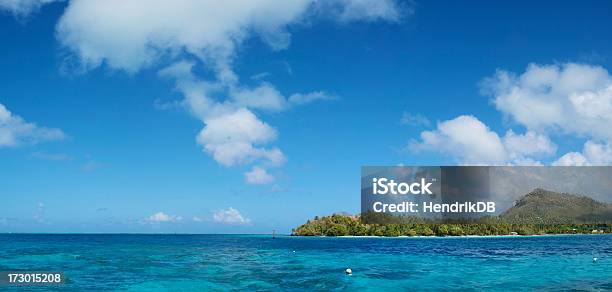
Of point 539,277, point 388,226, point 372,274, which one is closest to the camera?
point 539,277

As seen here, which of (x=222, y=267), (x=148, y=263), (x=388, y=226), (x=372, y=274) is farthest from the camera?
(x=388, y=226)

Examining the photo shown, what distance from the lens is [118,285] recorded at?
36.8 m

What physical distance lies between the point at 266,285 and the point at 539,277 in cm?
2234

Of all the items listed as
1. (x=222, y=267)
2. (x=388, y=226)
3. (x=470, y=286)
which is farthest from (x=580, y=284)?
(x=388, y=226)

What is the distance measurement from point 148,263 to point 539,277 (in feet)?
127

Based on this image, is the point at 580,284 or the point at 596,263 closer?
the point at 580,284

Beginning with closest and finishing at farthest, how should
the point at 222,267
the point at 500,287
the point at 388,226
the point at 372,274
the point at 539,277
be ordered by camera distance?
the point at 500,287 < the point at 539,277 < the point at 372,274 < the point at 222,267 < the point at 388,226

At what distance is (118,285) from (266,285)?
1088 centimetres

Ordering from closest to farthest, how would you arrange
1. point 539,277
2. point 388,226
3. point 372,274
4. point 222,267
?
point 539,277
point 372,274
point 222,267
point 388,226

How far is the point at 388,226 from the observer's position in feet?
642

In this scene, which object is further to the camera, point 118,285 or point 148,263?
point 148,263

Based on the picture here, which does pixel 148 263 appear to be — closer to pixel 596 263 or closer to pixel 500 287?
pixel 500 287

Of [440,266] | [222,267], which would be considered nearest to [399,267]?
[440,266]

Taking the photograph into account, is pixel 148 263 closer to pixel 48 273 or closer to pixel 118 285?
pixel 48 273
